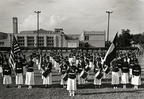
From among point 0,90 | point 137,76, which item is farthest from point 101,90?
point 0,90

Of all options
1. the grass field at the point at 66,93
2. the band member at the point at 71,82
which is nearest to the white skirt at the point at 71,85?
the band member at the point at 71,82

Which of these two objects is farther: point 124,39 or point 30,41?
point 30,41

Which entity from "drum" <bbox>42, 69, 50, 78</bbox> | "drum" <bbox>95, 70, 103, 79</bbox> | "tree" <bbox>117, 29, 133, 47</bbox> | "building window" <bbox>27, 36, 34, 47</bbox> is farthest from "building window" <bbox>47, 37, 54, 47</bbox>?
"drum" <bbox>95, 70, 103, 79</bbox>

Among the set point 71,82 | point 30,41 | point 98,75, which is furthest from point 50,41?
point 71,82

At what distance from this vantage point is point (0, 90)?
10.2m

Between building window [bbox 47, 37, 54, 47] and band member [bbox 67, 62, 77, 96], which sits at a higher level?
building window [bbox 47, 37, 54, 47]

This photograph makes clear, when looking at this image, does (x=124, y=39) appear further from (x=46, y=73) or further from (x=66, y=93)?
(x=66, y=93)

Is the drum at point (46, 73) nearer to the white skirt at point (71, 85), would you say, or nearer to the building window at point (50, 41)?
the white skirt at point (71, 85)

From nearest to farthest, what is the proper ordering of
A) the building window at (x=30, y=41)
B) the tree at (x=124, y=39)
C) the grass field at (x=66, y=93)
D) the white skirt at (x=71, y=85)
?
the grass field at (x=66, y=93), the white skirt at (x=71, y=85), the tree at (x=124, y=39), the building window at (x=30, y=41)

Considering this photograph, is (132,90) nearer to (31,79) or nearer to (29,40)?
(31,79)

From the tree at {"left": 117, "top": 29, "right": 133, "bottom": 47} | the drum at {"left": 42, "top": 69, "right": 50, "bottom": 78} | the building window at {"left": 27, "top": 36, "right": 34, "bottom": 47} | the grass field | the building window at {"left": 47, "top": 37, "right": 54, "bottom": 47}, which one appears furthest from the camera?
the building window at {"left": 47, "top": 37, "right": 54, "bottom": 47}

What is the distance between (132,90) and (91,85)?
2.61 metres

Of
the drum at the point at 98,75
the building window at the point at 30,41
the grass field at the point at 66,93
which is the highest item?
the building window at the point at 30,41

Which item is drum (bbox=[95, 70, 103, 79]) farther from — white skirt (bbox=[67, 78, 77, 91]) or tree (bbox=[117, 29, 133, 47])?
tree (bbox=[117, 29, 133, 47])
